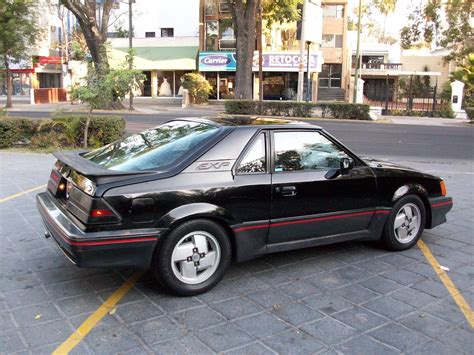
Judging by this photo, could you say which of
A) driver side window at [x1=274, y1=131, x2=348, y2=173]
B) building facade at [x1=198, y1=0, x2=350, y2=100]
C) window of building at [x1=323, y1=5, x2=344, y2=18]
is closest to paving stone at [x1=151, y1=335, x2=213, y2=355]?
driver side window at [x1=274, y1=131, x2=348, y2=173]

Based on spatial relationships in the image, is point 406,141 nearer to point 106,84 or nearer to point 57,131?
point 106,84

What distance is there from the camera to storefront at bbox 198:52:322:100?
39463mm

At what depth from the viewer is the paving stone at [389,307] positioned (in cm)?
388

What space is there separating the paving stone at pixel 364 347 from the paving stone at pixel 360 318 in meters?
0.18

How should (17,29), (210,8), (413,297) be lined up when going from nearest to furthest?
(413,297)
(17,29)
(210,8)

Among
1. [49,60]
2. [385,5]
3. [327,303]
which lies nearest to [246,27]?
[327,303]

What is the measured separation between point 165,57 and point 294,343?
4027 cm

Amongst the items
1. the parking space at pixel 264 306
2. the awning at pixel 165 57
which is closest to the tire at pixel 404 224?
the parking space at pixel 264 306

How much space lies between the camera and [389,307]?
158 inches

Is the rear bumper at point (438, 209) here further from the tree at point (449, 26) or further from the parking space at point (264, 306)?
the tree at point (449, 26)

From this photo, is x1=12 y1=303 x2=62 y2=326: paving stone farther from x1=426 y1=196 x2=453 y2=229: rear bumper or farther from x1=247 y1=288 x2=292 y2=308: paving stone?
x1=426 y1=196 x2=453 y2=229: rear bumper

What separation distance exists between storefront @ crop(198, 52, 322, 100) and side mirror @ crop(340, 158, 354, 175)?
3483cm

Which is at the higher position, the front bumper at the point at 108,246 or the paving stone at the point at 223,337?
the front bumper at the point at 108,246

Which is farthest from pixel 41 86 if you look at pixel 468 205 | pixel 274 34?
pixel 468 205
